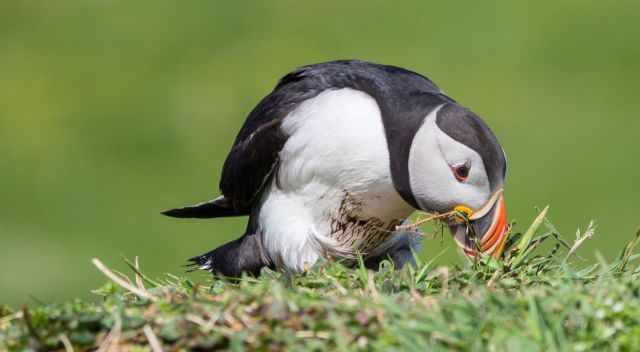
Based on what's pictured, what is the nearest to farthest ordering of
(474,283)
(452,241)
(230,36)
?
(474,283)
(452,241)
(230,36)

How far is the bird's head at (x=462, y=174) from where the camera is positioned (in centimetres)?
601

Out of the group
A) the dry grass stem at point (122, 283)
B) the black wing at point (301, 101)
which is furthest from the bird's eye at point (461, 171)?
the dry grass stem at point (122, 283)

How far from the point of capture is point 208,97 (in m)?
16.1

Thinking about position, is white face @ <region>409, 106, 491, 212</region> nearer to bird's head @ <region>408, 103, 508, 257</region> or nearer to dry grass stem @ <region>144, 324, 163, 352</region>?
bird's head @ <region>408, 103, 508, 257</region>

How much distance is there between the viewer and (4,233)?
14641 millimetres

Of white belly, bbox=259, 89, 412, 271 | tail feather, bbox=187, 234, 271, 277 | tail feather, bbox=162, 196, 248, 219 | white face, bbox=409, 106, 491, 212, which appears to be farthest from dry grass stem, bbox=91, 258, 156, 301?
tail feather, bbox=162, 196, 248, 219

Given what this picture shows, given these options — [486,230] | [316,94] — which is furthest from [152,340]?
[316,94]

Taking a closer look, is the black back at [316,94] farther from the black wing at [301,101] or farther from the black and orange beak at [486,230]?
the black and orange beak at [486,230]

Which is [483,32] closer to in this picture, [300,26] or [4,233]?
[300,26]

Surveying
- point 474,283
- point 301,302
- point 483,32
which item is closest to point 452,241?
point 474,283

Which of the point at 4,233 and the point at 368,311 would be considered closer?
the point at 368,311

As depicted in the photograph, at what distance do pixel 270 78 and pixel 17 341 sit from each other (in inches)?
473

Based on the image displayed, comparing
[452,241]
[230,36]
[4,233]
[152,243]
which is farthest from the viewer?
[230,36]

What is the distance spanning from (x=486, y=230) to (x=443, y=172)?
1.11 feet
